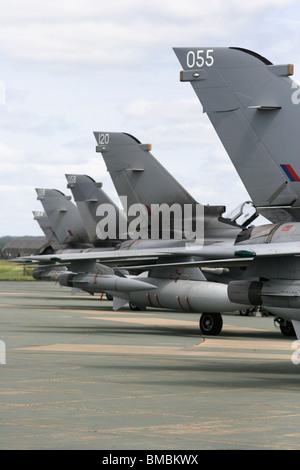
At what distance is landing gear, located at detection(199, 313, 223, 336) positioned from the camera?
23781mm

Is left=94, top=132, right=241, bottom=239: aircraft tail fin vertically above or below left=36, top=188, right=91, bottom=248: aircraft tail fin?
below

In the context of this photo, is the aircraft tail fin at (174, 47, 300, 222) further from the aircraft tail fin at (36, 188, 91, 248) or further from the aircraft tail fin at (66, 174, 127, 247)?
the aircraft tail fin at (36, 188, 91, 248)

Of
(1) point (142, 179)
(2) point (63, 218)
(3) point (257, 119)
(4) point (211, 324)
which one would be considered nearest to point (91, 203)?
(2) point (63, 218)

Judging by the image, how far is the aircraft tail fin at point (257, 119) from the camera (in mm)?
15203

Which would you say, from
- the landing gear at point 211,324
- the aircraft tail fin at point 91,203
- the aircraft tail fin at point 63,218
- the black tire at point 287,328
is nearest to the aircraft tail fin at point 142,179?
the landing gear at point 211,324

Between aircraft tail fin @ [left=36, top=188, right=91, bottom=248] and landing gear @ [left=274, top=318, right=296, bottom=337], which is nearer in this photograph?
landing gear @ [left=274, top=318, right=296, bottom=337]

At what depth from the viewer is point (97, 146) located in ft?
111

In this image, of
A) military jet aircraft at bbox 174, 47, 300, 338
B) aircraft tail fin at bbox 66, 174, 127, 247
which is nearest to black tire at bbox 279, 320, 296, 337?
military jet aircraft at bbox 174, 47, 300, 338

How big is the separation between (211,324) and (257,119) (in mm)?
9520

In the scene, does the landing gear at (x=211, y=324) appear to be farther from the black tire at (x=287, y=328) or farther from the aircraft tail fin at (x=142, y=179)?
the aircraft tail fin at (x=142, y=179)

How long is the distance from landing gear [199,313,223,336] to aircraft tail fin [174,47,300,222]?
336 inches
